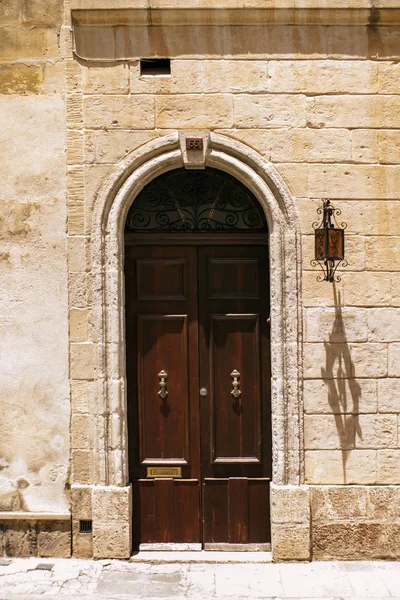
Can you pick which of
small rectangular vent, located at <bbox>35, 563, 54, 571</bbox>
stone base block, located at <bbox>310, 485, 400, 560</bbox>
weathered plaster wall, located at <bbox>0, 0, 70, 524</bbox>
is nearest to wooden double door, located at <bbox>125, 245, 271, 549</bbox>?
stone base block, located at <bbox>310, 485, 400, 560</bbox>

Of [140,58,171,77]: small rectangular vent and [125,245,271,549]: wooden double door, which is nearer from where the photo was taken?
[140,58,171,77]: small rectangular vent

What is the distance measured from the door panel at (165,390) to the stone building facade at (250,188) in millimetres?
225

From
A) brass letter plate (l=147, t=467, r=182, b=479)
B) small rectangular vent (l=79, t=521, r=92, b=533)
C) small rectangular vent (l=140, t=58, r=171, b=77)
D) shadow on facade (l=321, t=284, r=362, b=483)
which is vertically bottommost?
small rectangular vent (l=79, t=521, r=92, b=533)

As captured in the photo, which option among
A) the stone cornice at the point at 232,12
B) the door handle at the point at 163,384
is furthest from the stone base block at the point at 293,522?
the stone cornice at the point at 232,12

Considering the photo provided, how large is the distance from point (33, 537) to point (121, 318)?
2.05 metres

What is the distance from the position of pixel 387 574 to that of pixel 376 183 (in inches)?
128

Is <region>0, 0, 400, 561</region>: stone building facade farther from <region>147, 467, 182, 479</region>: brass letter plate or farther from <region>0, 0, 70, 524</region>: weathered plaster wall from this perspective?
<region>147, 467, 182, 479</region>: brass letter plate

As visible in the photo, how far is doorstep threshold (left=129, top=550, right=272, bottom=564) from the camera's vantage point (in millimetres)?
5391

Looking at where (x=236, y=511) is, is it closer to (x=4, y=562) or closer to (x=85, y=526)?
(x=85, y=526)

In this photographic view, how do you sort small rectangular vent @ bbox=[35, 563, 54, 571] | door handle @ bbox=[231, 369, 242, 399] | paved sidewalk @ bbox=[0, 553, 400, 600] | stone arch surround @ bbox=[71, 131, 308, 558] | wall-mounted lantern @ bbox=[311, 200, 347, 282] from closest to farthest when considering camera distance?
paved sidewalk @ bbox=[0, 553, 400, 600], wall-mounted lantern @ bbox=[311, 200, 347, 282], small rectangular vent @ bbox=[35, 563, 54, 571], stone arch surround @ bbox=[71, 131, 308, 558], door handle @ bbox=[231, 369, 242, 399]

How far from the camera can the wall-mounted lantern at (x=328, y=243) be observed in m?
5.12

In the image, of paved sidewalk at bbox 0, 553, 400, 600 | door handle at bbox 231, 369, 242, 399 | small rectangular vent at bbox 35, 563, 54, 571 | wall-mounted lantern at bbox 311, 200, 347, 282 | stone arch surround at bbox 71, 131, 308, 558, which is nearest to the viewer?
paved sidewalk at bbox 0, 553, 400, 600

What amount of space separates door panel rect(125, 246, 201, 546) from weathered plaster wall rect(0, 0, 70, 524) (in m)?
0.61

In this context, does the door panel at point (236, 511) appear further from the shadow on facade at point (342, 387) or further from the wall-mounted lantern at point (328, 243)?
the wall-mounted lantern at point (328, 243)
